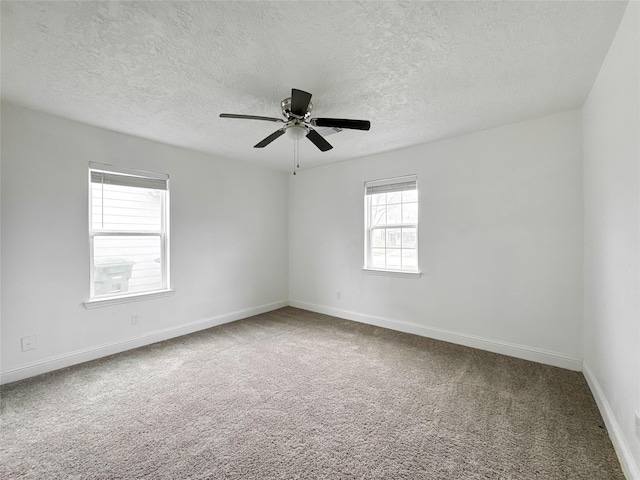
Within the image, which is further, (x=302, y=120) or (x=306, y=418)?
(x=302, y=120)

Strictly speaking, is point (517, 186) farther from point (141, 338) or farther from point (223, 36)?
point (141, 338)

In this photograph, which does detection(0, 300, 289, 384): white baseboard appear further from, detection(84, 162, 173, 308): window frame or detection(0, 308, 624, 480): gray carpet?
detection(84, 162, 173, 308): window frame

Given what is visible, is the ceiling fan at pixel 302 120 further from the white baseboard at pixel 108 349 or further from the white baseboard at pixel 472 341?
the white baseboard at pixel 108 349

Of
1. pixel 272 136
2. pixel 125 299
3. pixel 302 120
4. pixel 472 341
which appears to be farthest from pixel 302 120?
pixel 472 341

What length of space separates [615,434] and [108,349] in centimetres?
431

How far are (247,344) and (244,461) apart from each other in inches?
71.4

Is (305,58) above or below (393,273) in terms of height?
above

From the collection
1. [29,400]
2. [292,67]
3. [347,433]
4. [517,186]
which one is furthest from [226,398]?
[517,186]

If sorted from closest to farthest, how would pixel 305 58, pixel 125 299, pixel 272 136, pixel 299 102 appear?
pixel 305 58 → pixel 299 102 → pixel 272 136 → pixel 125 299

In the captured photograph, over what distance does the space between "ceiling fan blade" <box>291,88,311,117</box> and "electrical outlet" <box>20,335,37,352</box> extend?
313 centimetres

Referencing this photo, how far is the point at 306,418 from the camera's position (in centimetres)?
202

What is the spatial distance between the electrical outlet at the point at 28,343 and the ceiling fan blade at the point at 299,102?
3126 mm

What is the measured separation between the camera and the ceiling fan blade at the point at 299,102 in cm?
187

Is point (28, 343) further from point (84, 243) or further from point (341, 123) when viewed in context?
point (341, 123)
